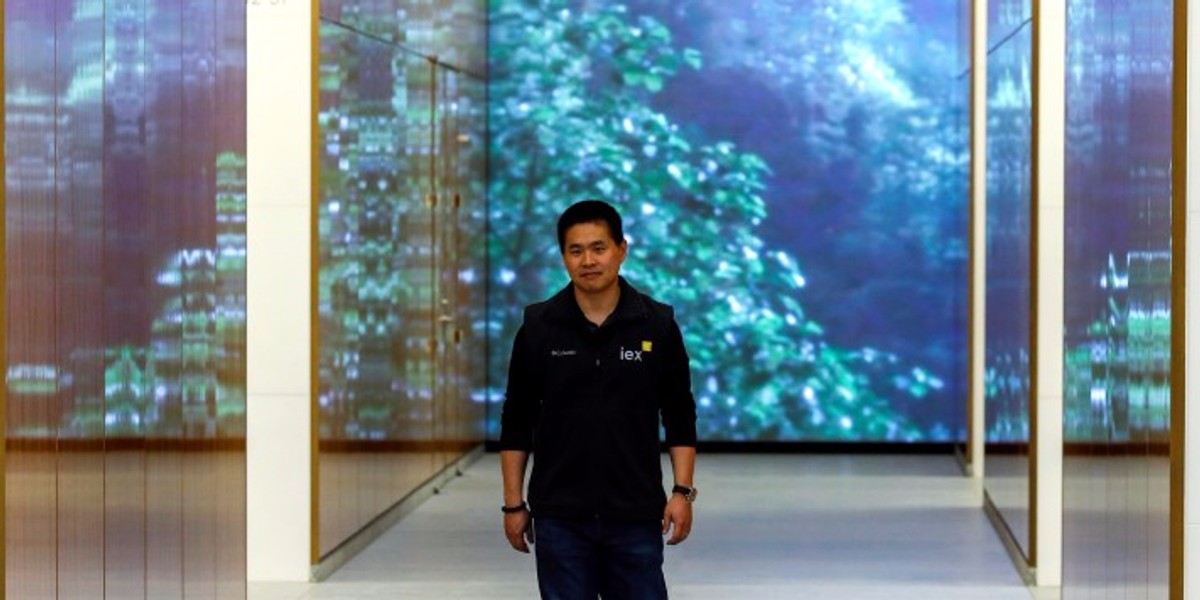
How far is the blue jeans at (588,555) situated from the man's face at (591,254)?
1.98 feet

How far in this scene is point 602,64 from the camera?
61.1ft

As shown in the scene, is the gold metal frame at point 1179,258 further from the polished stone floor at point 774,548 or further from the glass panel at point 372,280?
the glass panel at point 372,280

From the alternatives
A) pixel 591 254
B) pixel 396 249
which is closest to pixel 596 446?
pixel 591 254

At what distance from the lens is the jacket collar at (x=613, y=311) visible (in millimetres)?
6121

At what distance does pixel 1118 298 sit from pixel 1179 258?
4.18ft

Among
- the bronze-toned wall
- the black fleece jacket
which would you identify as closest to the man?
the black fleece jacket

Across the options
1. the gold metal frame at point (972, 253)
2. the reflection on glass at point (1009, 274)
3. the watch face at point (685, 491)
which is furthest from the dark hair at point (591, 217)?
the gold metal frame at point (972, 253)

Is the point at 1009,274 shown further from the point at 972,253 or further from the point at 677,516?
the point at 677,516

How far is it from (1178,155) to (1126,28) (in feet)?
3.85

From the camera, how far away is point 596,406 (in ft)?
20.1

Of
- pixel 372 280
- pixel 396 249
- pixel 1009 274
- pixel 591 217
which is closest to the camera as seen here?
pixel 591 217

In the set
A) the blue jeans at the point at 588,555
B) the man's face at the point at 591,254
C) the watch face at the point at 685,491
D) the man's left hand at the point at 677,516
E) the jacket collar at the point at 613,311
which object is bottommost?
the blue jeans at the point at 588,555

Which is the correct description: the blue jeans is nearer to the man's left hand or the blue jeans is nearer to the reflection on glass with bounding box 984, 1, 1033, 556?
the man's left hand

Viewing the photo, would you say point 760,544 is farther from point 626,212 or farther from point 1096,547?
point 626,212
